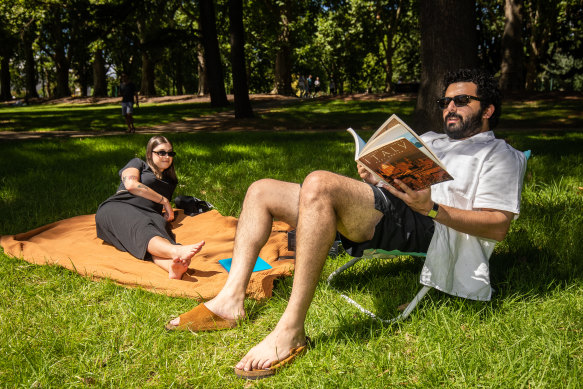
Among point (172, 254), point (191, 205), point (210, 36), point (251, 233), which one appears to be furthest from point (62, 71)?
point (251, 233)

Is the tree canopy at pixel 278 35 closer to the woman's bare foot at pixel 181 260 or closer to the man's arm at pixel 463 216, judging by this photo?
the woman's bare foot at pixel 181 260

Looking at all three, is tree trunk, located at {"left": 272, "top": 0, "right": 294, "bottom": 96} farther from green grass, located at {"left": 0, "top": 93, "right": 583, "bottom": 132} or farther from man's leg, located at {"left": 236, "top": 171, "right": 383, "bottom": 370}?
man's leg, located at {"left": 236, "top": 171, "right": 383, "bottom": 370}

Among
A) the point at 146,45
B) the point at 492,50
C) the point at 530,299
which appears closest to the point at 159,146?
the point at 530,299

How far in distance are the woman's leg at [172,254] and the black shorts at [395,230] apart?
1.27 m

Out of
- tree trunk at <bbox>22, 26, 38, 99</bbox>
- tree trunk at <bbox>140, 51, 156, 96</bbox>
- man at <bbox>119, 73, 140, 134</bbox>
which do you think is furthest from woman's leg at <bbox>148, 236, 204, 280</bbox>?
tree trunk at <bbox>22, 26, 38, 99</bbox>

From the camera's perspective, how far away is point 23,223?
475cm

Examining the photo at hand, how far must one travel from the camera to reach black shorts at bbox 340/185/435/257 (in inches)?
97.0

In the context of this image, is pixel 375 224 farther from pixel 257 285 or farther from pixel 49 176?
pixel 49 176

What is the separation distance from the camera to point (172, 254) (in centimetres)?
337

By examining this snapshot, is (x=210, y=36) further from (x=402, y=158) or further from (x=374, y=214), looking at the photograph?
(x=402, y=158)

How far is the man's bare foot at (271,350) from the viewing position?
212 centimetres

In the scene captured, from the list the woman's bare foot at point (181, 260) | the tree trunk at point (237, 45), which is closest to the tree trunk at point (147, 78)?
the tree trunk at point (237, 45)

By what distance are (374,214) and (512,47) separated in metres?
18.0

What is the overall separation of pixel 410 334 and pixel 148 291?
1.84 metres
